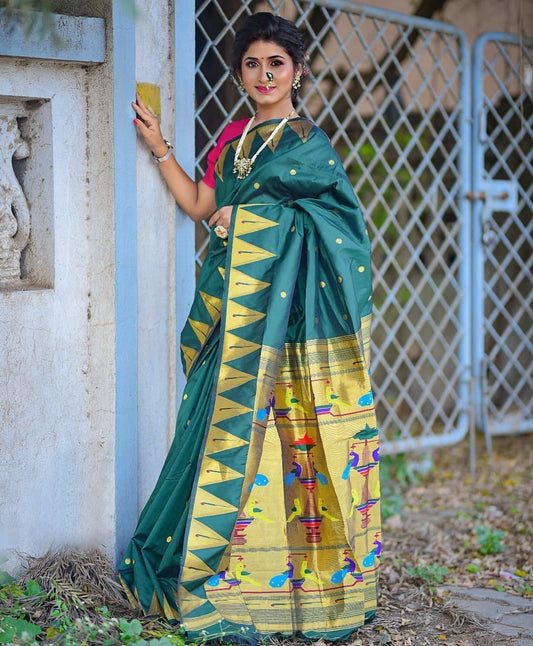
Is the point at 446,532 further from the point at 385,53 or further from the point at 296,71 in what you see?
the point at 385,53

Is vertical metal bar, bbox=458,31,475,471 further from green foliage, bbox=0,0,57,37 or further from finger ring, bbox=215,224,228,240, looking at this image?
green foliage, bbox=0,0,57,37

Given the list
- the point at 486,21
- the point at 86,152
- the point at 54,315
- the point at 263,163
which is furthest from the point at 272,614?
the point at 486,21

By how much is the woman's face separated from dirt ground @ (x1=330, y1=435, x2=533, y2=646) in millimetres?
1599

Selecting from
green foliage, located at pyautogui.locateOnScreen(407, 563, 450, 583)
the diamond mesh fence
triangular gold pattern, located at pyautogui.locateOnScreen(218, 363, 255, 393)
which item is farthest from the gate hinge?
triangular gold pattern, located at pyautogui.locateOnScreen(218, 363, 255, 393)

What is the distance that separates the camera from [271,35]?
2.60 m

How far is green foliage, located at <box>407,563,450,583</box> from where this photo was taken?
318 centimetres

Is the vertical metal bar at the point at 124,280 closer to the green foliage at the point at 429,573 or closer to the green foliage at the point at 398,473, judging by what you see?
the green foliage at the point at 429,573

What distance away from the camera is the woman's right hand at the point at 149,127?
2.75m

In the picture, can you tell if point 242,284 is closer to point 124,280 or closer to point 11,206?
point 124,280

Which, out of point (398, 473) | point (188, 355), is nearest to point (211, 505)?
point (188, 355)

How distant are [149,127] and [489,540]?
2.06m

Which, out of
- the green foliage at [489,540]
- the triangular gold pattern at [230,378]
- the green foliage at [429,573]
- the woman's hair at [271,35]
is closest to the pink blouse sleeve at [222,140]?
the woman's hair at [271,35]

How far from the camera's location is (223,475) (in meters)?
2.47

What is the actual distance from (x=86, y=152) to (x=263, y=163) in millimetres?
587
